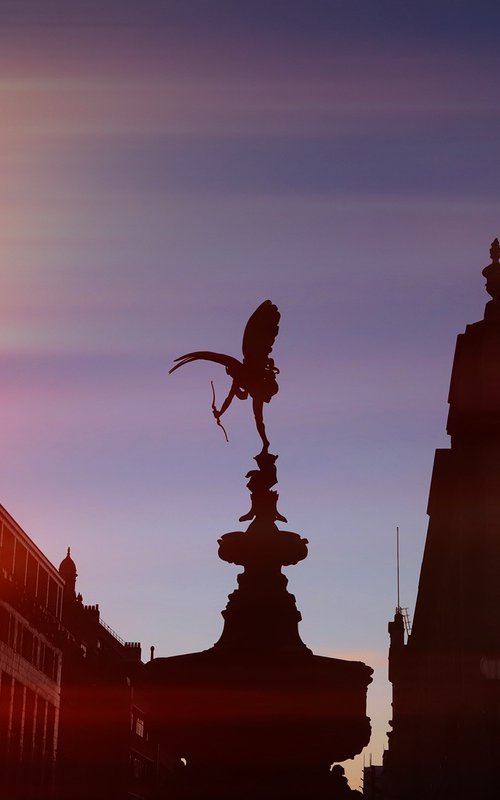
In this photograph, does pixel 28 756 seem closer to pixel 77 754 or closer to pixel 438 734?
pixel 77 754

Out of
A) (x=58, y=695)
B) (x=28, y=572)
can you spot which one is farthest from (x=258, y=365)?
(x=58, y=695)

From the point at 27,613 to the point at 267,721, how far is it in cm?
7764

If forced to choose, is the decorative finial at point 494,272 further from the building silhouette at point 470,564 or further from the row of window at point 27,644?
the row of window at point 27,644

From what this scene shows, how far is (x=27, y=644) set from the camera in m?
88.7

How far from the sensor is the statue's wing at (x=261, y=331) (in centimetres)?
1321

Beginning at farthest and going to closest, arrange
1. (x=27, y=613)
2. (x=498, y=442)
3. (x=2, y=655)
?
(x=27, y=613) < (x=2, y=655) < (x=498, y=442)

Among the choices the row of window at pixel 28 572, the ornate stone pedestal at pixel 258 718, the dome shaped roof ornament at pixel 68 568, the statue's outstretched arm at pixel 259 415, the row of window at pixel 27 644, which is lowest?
the ornate stone pedestal at pixel 258 718

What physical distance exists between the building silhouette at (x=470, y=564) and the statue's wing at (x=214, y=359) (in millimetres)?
30630

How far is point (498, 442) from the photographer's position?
1823 inches

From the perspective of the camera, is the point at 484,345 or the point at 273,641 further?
the point at 484,345

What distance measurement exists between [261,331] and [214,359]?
0.61 meters

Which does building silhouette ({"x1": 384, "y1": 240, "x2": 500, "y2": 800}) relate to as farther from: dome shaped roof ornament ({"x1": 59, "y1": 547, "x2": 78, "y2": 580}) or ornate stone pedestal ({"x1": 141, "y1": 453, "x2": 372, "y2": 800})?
dome shaped roof ornament ({"x1": 59, "y1": 547, "x2": 78, "y2": 580})

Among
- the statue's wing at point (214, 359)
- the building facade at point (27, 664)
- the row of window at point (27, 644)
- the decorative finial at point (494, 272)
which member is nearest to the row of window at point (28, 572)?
the building facade at point (27, 664)

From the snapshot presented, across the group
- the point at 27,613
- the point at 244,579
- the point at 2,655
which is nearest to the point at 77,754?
the point at 27,613
